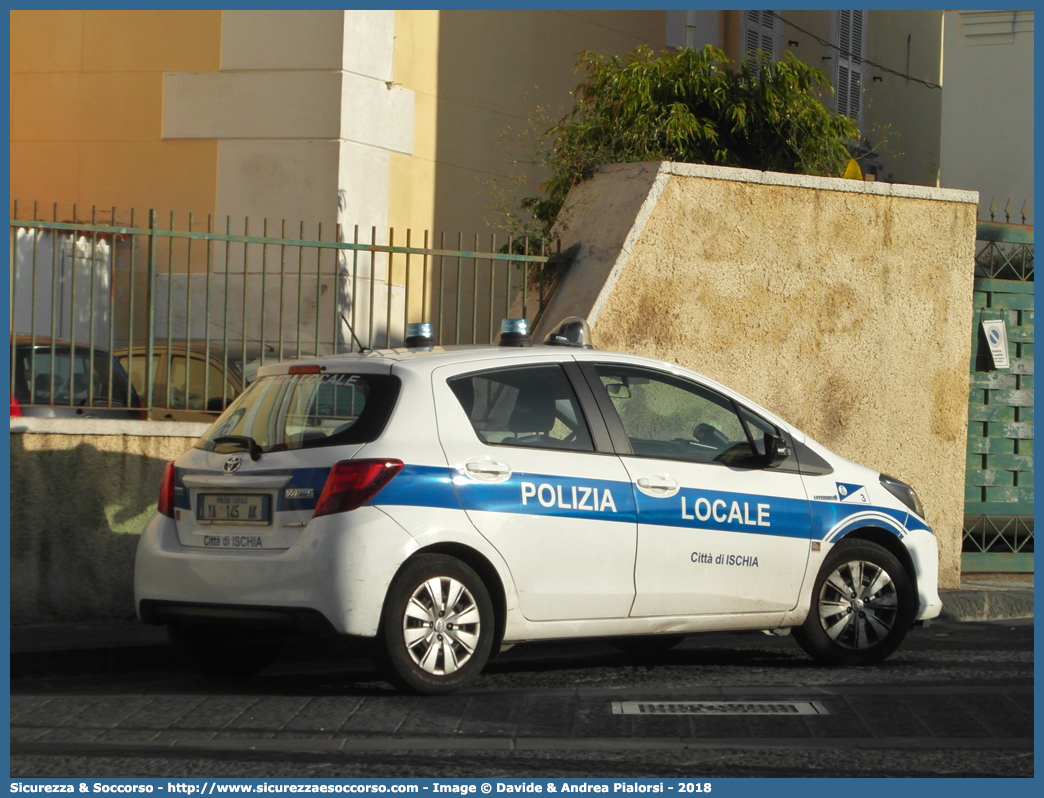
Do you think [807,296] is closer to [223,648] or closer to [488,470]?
[488,470]

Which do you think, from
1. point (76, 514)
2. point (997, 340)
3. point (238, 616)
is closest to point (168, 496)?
point (238, 616)

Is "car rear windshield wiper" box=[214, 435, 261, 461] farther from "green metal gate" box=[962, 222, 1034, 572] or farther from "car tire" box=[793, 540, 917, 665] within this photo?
"green metal gate" box=[962, 222, 1034, 572]

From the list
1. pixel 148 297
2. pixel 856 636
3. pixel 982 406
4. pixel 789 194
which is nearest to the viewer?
pixel 856 636

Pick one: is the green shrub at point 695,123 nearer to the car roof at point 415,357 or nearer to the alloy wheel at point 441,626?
the car roof at point 415,357

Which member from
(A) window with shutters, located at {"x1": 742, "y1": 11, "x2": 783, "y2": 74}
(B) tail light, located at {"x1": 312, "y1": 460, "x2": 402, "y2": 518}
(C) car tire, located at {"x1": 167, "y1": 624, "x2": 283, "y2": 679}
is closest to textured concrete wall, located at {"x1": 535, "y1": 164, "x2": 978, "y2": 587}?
(C) car tire, located at {"x1": 167, "y1": 624, "x2": 283, "y2": 679}

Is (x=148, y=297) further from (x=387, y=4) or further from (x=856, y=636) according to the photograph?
(x=387, y=4)

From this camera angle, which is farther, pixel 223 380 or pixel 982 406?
pixel 982 406

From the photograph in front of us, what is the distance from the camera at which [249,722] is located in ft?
18.5

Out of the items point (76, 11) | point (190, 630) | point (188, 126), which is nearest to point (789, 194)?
point (190, 630)

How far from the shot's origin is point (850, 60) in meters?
22.9

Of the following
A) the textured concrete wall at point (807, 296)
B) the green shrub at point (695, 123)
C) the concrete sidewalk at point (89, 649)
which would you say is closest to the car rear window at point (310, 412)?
the concrete sidewalk at point (89, 649)

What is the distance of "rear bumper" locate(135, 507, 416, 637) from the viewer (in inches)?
229

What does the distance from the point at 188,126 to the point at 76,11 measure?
6.73ft

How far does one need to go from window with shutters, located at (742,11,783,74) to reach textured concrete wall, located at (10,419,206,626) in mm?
14212
